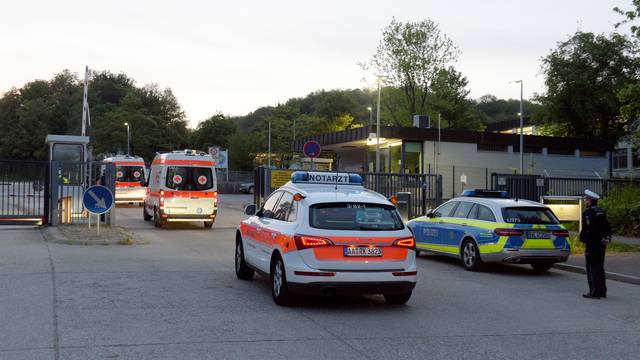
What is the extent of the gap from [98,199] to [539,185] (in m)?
15.4

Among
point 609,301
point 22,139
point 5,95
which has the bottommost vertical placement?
point 609,301

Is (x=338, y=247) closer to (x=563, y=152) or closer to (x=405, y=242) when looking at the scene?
(x=405, y=242)

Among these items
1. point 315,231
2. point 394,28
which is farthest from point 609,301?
point 394,28

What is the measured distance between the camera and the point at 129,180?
3688 cm

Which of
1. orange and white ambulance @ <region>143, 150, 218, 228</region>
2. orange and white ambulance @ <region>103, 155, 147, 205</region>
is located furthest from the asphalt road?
orange and white ambulance @ <region>103, 155, 147, 205</region>

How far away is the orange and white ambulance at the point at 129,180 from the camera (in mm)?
36375

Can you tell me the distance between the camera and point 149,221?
1025 inches

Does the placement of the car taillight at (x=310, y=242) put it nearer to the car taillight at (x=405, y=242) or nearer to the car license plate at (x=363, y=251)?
the car license plate at (x=363, y=251)

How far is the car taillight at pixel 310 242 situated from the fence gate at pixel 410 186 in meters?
14.1

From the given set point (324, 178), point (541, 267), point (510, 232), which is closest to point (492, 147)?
point (541, 267)

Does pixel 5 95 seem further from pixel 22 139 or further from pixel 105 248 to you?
pixel 105 248

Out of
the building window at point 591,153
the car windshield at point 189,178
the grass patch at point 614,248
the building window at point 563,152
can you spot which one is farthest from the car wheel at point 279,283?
the building window at point 591,153

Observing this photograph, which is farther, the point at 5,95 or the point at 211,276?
the point at 5,95

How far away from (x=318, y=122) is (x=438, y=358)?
275 feet
